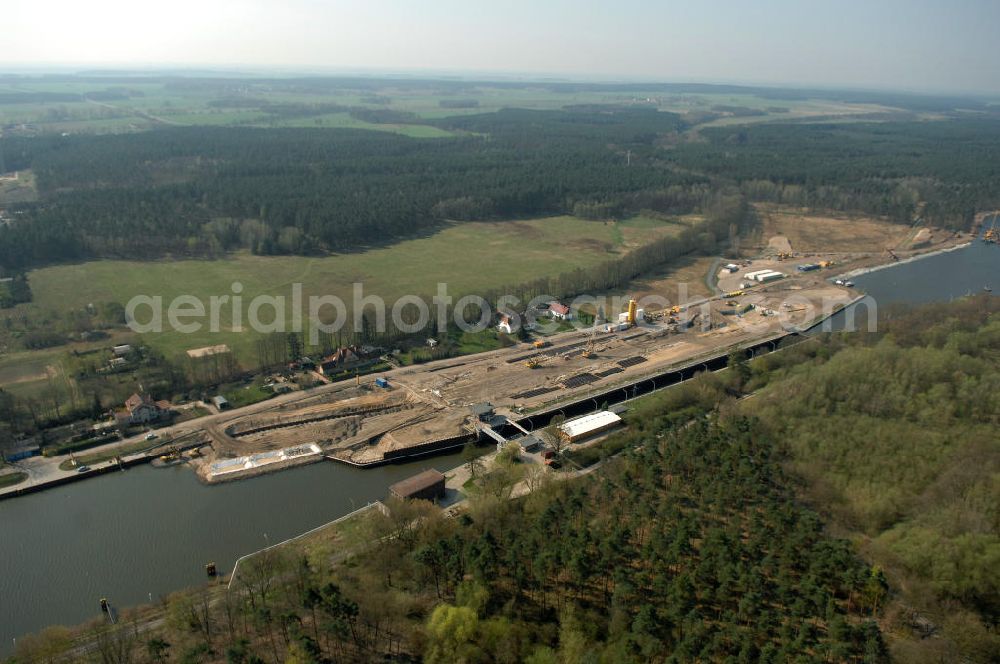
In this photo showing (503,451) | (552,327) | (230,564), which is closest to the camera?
(230,564)

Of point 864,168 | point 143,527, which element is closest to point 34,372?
point 143,527

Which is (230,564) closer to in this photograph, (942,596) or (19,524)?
(19,524)

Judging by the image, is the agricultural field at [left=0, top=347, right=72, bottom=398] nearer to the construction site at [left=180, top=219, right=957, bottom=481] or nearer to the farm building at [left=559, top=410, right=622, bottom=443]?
the construction site at [left=180, top=219, right=957, bottom=481]

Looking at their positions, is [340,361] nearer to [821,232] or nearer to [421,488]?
[421,488]

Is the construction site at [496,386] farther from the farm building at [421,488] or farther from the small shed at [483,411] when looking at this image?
the farm building at [421,488]

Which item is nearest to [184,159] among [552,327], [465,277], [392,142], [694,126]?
[392,142]

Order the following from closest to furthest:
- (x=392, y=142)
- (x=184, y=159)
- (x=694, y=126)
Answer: (x=184, y=159), (x=392, y=142), (x=694, y=126)

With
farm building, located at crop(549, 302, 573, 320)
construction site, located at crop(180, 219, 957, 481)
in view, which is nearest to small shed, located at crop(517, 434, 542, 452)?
construction site, located at crop(180, 219, 957, 481)
